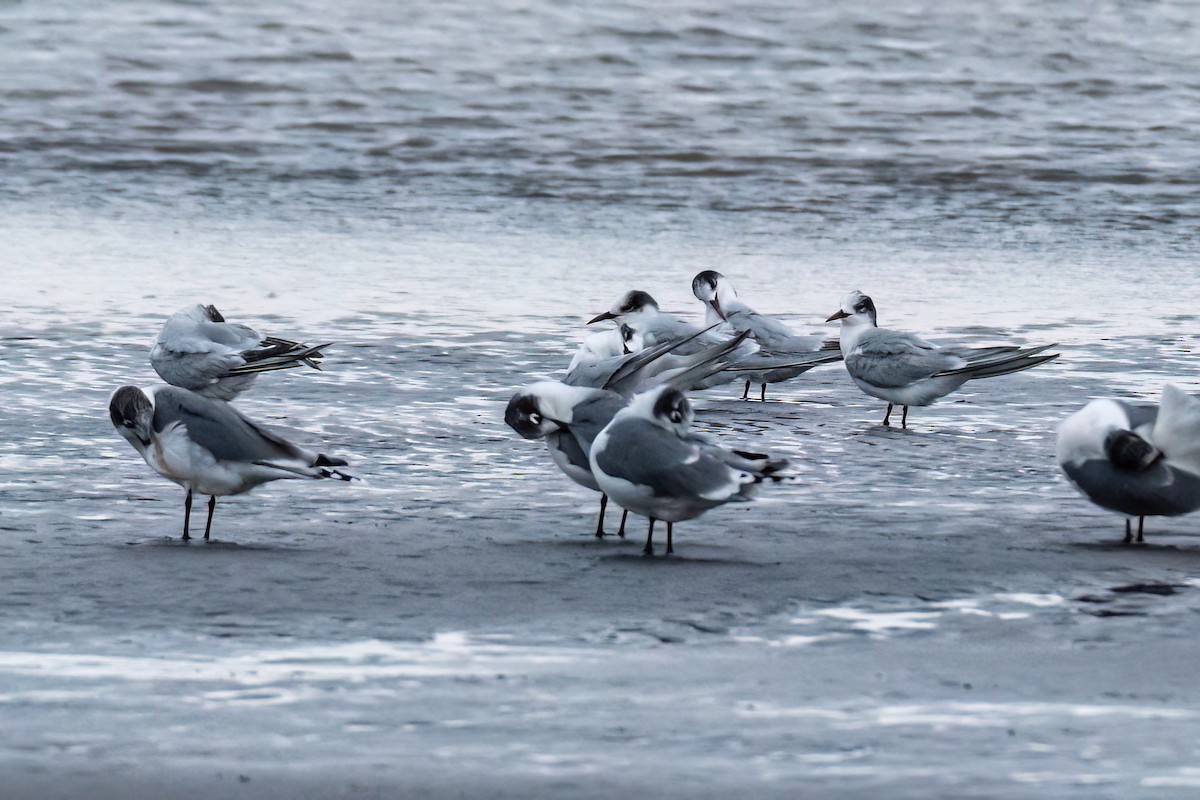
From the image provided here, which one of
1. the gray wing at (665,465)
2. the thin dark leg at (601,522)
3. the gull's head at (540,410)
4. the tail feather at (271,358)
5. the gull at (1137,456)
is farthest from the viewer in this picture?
the tail feather at (271,358)

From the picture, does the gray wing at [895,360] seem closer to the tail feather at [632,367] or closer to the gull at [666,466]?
the tail feather at [632,367]

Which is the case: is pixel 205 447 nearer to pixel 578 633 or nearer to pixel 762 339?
pixel 578 633

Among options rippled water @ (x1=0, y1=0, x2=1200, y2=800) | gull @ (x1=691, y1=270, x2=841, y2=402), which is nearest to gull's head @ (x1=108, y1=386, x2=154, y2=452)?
rippled water @ (x1=0, y1=0, x2=1200, y2=800)

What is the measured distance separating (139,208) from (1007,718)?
12.5m

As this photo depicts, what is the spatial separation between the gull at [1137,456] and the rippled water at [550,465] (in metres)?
0.19

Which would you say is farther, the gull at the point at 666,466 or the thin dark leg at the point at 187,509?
the thin dark leg at the point at 187,509

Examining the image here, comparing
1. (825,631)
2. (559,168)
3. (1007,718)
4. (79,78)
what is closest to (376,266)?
(559,168)

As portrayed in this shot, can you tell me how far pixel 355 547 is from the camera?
6.70m

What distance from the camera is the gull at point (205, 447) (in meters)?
6.82

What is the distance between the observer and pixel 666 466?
655 cm

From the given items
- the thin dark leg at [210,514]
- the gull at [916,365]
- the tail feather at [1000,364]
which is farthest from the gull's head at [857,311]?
the thin dark leg at [210,514]

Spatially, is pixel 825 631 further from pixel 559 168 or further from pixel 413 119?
pixel 413 119

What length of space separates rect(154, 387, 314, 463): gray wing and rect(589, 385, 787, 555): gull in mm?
1096

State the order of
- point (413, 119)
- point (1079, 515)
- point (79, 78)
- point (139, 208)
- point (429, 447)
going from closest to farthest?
point (1079, 515), point (429, 447), point (139, 208), point (413, 119), point (79, 78)
